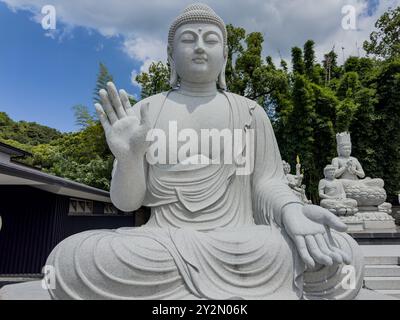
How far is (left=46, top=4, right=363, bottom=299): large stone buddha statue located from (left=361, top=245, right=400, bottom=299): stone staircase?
112 inches

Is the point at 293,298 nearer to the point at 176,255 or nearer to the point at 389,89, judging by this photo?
the point at 176,255

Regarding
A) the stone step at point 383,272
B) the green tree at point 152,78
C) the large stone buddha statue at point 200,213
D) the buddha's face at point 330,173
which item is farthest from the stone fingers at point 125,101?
the green tree at point 152,78

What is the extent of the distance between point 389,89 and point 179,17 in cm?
1533

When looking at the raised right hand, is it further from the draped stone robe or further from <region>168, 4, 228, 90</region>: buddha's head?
<region>168, 4, 228, 90</region>: buddha's head

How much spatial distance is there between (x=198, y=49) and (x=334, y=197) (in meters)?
7.33

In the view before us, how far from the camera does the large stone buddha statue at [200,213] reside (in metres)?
2.22

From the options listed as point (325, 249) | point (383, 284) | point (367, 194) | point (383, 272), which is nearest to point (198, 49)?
point (325, 249)

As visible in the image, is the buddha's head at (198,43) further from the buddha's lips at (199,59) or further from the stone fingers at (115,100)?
the stone fingers at (115,100)

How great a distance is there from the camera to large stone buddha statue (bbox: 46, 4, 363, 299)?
2.22m

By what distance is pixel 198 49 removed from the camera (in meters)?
3.07

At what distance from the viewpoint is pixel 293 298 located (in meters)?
2.25

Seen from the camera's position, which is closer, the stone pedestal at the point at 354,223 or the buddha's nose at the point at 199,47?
the buddha's nose at the point at 199,47

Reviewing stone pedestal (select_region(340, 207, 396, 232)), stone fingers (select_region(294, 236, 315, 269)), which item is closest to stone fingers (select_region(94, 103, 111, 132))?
stone fingers (select_region(294, 236, 315, 269))
